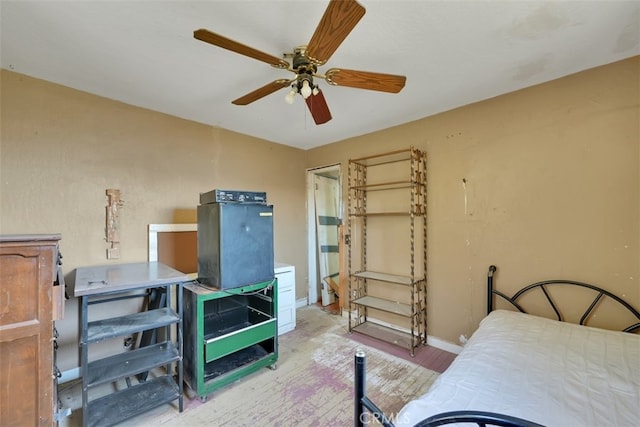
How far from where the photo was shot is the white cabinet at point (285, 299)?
2.99m

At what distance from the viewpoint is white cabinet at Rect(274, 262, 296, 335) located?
9.82 ft

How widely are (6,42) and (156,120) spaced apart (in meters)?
1.05

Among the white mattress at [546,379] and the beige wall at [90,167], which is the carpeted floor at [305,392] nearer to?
the white mattress at [546,379]

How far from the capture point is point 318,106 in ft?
6.10

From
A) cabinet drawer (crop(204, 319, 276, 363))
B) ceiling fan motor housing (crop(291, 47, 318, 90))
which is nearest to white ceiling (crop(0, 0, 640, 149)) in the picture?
ceiling fan motor housing (crop(291, 47, 318, 90))

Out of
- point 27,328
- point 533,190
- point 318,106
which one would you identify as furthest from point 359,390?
point 533,190

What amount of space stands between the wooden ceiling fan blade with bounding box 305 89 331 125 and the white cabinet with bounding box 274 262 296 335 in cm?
175

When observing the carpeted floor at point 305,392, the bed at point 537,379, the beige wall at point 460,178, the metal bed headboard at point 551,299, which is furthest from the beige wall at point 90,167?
the metal bed headboard at point 551,299

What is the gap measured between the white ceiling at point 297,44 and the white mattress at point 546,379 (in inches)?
71.6

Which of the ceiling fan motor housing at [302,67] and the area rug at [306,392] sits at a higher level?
the ceiling fan motor housing at [302,67]

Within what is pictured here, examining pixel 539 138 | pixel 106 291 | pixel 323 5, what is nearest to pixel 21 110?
pixel 106 291

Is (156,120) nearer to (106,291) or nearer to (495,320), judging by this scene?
(106,291)

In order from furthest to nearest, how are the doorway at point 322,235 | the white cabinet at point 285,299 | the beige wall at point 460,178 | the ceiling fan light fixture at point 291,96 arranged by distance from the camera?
1. the doorway at point 322,235
2. the white cabinet at point 285,299
3. the beige wall at point 460,178
4. the ceiling fan light fixture at point 291,96

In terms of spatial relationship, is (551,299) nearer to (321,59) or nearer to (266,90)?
(321,59)
